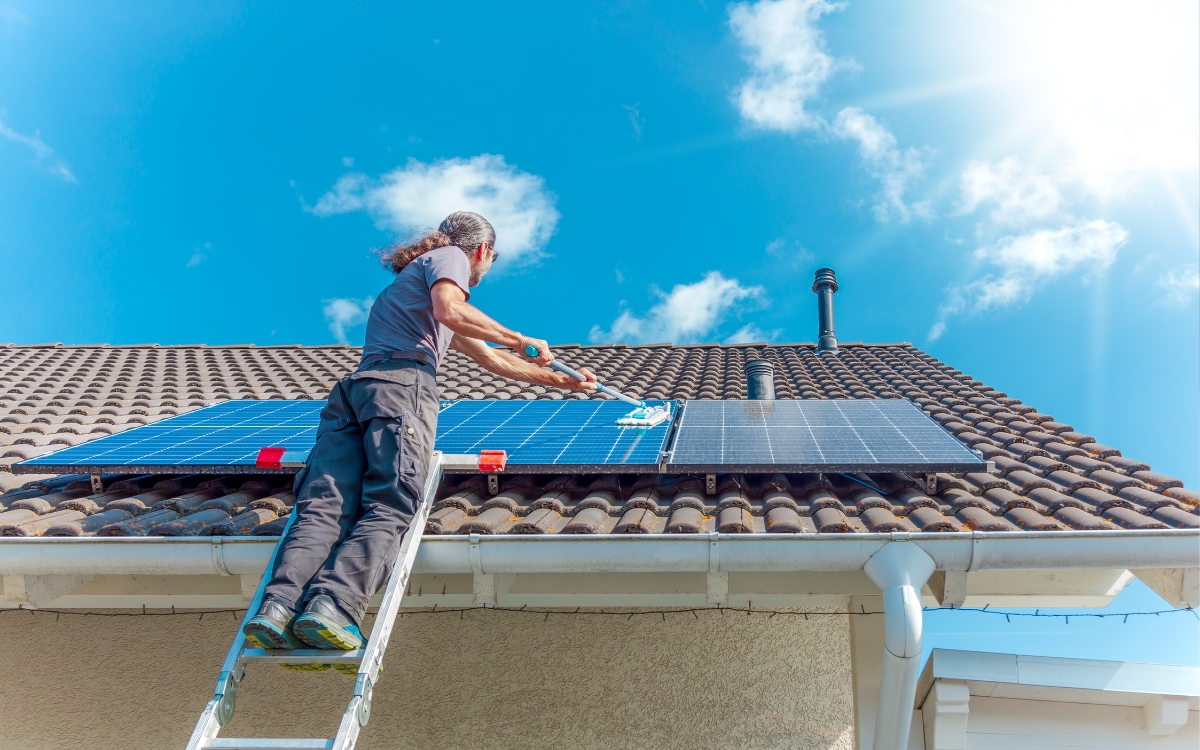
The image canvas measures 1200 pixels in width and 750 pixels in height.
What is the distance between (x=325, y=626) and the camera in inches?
97.7

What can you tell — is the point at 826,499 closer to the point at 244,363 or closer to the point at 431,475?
the point at 431,475

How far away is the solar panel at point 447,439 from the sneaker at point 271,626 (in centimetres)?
152

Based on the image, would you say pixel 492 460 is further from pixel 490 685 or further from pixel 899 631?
pixel 899 631

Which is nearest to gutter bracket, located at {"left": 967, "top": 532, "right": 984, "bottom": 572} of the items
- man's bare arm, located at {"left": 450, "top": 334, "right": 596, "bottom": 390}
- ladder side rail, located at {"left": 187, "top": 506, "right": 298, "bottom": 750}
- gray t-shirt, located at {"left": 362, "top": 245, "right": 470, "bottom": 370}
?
man's bare arm, located at {"left": 450, "top": 334, "right": 596, "bottom": 390}

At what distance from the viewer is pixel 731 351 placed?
31.9 feet

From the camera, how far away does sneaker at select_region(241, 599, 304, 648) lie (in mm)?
2483

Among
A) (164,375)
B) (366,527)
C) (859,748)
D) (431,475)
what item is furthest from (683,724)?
(164,375)

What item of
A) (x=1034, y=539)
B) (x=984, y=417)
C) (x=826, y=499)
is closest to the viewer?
(x=1034, y=539)

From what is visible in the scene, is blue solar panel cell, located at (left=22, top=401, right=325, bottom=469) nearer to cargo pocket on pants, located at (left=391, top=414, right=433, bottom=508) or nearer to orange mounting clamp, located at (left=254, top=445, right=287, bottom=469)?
orange mounting clamp, located at (left=254, top=445, right=287, bottom=469)

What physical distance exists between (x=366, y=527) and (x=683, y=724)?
233 cm

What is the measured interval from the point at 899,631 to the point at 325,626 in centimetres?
213

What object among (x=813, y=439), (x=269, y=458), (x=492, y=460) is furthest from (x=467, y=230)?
(x=813, y=439)

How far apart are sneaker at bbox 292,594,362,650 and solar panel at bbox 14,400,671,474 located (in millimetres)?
1441

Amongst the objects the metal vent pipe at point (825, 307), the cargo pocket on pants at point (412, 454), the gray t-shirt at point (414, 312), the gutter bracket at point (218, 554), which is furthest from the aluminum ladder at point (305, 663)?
the metal vent pipe at point (825, 307)
